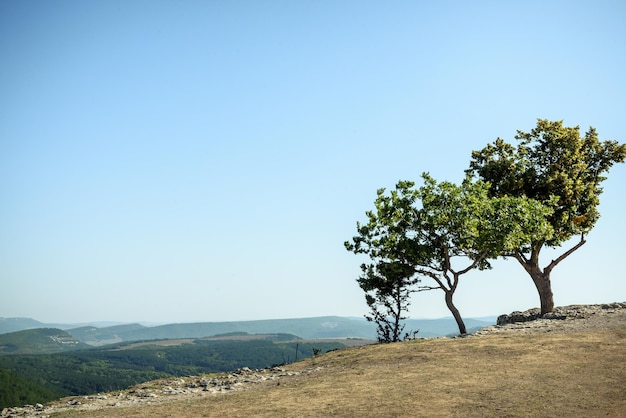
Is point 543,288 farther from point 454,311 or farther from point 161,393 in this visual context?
point 161,393

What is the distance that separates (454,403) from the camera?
1825 cm

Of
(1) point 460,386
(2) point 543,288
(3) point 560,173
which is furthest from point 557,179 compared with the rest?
(1) point 460,386

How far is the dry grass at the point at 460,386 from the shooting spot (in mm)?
17562

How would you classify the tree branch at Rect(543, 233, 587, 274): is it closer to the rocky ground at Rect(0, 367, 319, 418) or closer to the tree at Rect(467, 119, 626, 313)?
the tree at Rect(467, 119, 626, 313)

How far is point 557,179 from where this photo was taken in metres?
47.5

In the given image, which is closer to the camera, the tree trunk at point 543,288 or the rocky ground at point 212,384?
the rocky ground at point 212,384

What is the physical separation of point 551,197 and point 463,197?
10047mm

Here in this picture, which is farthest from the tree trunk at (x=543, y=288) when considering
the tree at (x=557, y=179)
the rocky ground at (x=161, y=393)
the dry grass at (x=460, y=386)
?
the rocky ground at (x=161, y=393)

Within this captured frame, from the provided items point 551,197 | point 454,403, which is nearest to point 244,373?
point 454,403

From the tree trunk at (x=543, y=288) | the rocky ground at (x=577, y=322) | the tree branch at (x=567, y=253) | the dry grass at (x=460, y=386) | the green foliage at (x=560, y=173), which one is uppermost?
the green foliage at (x=560, y=173)

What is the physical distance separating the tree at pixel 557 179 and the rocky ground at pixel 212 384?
8636mm

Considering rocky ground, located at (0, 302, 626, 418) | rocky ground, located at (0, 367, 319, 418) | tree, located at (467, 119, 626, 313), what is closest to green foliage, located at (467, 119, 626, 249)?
tree, located at (467, 119, 626, 313)

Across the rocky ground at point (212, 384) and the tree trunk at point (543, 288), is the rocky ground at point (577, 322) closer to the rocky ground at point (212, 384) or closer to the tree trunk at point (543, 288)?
the rocky ground at point (212, 384)

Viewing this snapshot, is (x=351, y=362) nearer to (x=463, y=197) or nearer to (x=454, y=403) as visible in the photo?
(x=454, y=403)
